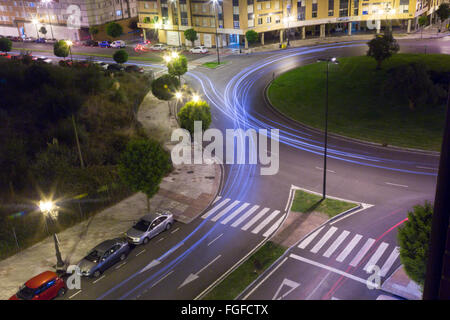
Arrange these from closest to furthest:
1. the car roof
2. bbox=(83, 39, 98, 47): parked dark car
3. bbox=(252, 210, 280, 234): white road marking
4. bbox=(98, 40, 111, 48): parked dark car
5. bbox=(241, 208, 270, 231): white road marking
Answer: the car roof → bbox=(252, 210, 280, 234): white road marking → bbox=(241, 208, 270, 231): white road marking → bbox=(98, 40, 111, 48): parked dark car → bbox=(83, 39, 98, 47): parked dark car

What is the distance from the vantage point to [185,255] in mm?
29938

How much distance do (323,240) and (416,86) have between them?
33708 mm

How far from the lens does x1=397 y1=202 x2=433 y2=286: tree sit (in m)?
21.8

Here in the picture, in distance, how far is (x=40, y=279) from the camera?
85.0 feet

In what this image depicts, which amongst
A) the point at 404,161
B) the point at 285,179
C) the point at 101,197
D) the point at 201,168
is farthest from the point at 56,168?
the point at 404,161

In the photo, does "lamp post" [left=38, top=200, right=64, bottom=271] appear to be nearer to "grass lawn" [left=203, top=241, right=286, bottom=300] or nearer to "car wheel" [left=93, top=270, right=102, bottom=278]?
"car wheel" [left=93, top=270, right=102, bottom=278]

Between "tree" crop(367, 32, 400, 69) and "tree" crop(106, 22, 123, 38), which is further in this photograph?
"tree" crop(106, 22, 123, 38)

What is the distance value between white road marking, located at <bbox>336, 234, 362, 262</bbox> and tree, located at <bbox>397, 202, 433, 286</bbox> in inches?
242

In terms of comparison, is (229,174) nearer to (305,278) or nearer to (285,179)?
(285,179)

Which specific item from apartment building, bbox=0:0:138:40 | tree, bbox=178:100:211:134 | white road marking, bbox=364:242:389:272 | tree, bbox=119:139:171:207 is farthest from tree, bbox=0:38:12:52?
white road marking, bbox=364:242:389:272

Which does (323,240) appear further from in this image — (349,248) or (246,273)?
(246,273)

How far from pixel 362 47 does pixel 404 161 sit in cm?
5406

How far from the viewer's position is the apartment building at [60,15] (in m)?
105

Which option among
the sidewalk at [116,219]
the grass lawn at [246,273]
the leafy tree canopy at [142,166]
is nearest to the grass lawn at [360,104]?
the sidewalk at [116,219]
